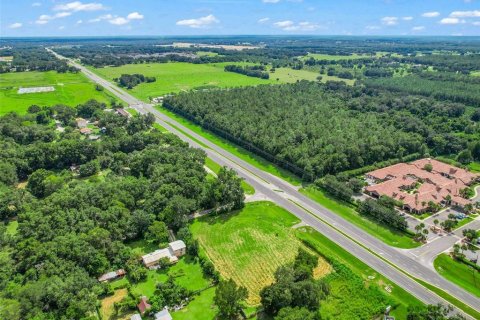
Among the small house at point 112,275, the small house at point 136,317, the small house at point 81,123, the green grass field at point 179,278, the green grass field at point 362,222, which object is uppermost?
the small house at point 81,123

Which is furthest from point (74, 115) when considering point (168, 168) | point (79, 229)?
point (79, 229)

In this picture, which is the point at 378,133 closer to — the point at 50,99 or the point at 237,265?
the point at 237,265

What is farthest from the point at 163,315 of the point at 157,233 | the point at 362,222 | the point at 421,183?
the point at 421,183

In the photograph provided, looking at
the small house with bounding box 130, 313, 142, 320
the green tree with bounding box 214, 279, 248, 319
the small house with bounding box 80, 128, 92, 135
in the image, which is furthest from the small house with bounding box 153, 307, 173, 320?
the small house with bounding box 80, 128, 92, 135

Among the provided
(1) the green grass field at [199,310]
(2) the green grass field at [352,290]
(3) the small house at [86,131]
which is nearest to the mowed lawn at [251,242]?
(1) the green grass field at [199,310]

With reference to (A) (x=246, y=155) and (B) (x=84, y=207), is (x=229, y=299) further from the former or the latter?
(A) (x=246, y=155)

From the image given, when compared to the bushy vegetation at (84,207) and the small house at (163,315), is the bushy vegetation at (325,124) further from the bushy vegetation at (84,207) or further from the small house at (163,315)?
the small house at (163,315)
